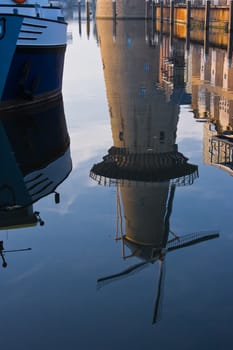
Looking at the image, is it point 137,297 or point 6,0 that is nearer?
point 137,297

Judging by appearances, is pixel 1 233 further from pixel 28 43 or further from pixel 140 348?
pixel 28 43

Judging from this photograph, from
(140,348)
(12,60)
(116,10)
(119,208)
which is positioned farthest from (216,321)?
(116,10)

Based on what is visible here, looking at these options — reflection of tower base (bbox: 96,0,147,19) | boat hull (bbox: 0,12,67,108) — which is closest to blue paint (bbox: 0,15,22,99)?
boat hull (bbox: 0,12,67,108)

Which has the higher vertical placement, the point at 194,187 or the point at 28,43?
the point at 28,43

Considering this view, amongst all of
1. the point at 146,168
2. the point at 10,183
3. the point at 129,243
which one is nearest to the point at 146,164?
the point at 146,168

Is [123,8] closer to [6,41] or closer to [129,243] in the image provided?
[6,41]

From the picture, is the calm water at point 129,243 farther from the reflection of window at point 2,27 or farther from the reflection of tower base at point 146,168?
the reflection of window at point 2,27

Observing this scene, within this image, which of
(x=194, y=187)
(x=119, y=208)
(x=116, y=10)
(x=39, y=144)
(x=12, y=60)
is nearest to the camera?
(x=119, y=208)
